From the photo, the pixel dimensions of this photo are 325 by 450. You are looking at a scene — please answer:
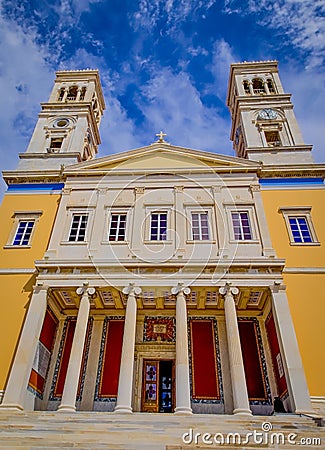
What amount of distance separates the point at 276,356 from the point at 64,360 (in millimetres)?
8058

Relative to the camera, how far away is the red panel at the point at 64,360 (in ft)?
45.3

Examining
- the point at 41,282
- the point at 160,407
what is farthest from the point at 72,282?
the point at 160,407

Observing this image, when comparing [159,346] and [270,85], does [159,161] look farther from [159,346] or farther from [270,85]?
[270,85]

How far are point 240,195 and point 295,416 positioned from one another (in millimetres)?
8765

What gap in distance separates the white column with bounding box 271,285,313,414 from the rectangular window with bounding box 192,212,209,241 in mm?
3442

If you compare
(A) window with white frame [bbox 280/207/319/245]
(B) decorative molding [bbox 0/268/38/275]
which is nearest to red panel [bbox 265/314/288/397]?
(A) window with white frame [bbox 280/207/319/245]

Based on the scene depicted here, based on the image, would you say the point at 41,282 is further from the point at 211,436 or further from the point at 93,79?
the point at 93,79

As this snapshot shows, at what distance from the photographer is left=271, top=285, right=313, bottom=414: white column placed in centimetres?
1074

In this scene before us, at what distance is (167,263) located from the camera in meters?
13.6

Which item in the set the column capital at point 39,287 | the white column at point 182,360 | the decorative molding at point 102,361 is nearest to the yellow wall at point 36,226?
the column capital at point 39,287

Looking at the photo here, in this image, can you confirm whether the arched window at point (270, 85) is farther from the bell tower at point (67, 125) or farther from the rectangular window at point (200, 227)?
the rectangular window at point (200, 227)

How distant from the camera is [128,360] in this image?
11773mm

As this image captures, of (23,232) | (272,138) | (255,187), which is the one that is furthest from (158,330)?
(272,138)

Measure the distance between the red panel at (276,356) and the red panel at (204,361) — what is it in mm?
2149
